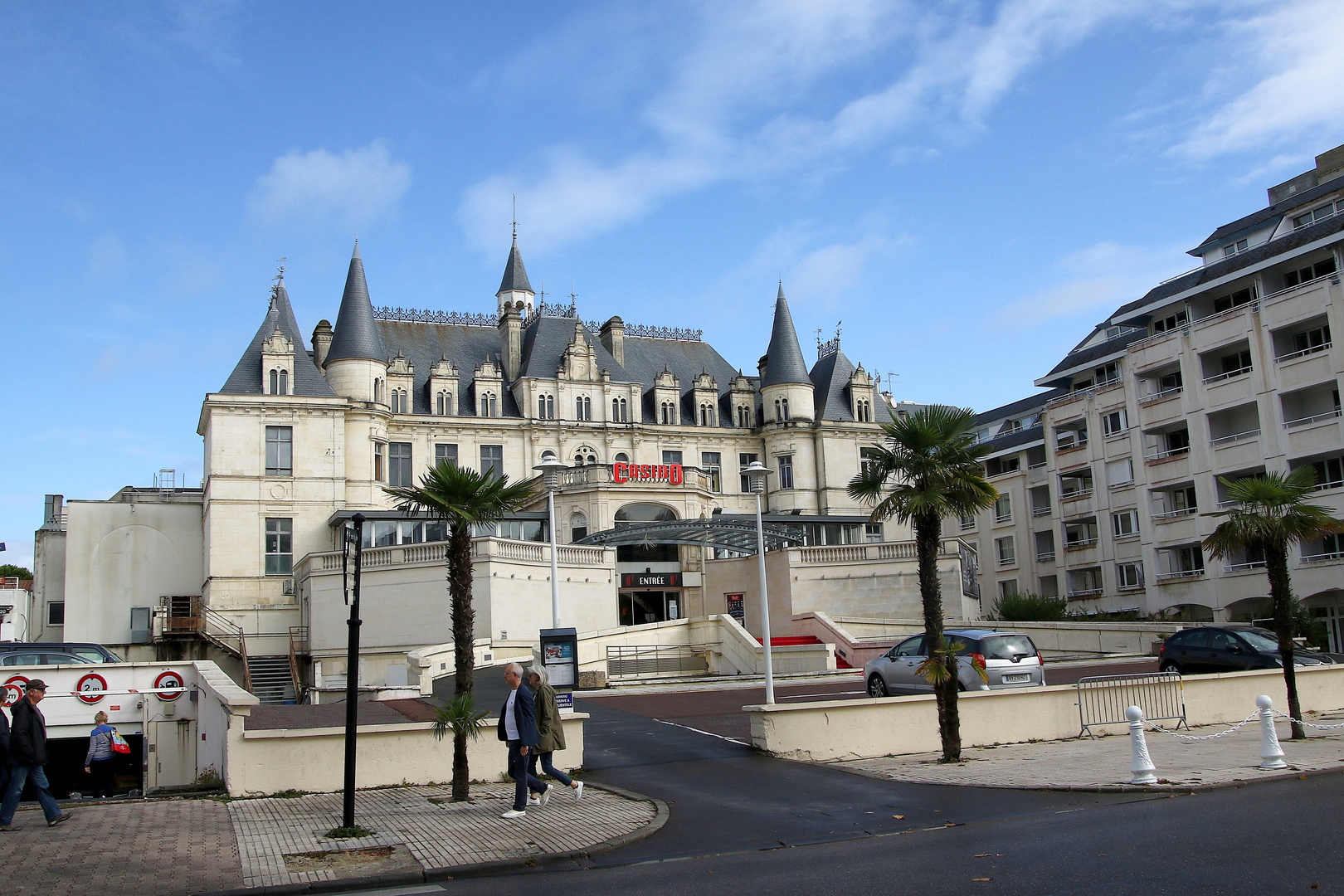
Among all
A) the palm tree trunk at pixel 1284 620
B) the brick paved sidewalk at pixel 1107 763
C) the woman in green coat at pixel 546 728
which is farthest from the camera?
the palm tree trunk at pixel 1284 620

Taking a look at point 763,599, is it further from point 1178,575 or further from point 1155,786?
point 1178,575

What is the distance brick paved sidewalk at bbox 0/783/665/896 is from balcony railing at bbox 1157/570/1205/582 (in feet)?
133

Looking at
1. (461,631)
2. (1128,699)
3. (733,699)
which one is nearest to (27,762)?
(461,631)

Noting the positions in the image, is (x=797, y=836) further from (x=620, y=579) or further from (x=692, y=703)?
(x=620, y=579)

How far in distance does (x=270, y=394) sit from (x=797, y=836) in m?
44.5

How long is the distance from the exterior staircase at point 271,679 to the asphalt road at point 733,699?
20.7 meters

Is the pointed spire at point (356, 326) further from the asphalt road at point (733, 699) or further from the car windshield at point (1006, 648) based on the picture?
the car windshield at point (1006, 648)

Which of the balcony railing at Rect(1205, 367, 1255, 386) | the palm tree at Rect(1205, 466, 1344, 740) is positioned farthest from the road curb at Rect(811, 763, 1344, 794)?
the balcony railing at Rect(1205, 367, 1255, 386)

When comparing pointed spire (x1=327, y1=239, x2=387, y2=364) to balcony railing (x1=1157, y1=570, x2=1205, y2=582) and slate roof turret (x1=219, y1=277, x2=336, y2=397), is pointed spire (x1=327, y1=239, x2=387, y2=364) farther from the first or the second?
balcony railing (x1=1157, y1=570, x2=1205, y2=582)

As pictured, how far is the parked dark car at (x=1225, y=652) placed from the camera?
25.0 metres

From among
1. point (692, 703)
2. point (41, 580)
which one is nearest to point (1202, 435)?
point (692, 703)

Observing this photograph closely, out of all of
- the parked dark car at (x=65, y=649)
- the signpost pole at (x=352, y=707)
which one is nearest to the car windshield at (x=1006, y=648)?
the signpost pole at (x=352, y=707)

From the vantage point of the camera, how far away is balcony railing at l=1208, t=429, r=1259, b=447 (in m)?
45.7

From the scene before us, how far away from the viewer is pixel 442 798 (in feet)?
48.1
